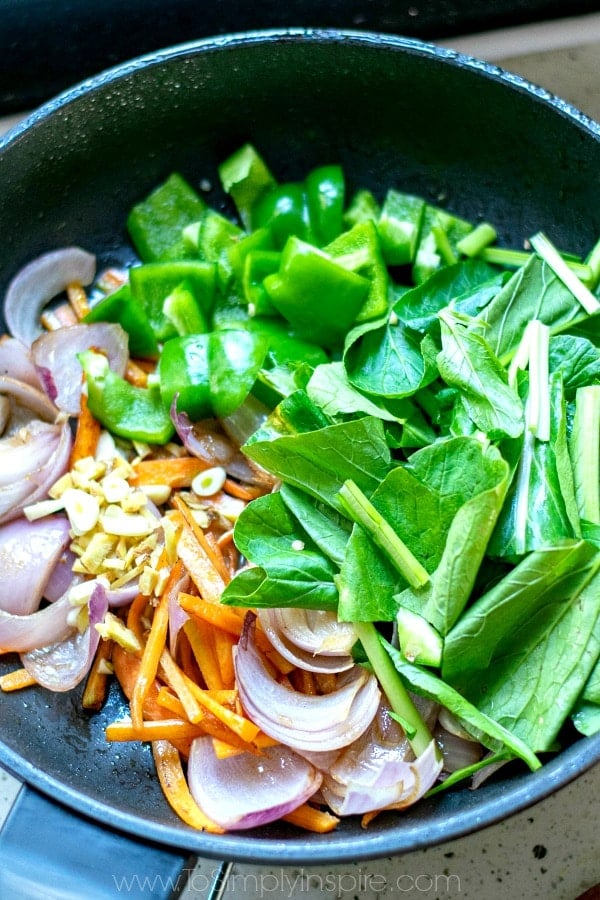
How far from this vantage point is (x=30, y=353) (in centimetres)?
142

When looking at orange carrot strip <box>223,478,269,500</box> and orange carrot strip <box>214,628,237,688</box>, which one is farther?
orange carrot strip <box>223,478,269,500</box>

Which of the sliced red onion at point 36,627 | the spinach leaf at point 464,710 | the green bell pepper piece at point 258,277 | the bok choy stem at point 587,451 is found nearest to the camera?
the spinach leaf at point 464,710

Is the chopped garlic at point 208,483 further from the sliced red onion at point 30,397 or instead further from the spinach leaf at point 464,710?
the spinach leaf at point 464,710

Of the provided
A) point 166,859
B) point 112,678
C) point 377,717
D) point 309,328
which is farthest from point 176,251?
point 166,859

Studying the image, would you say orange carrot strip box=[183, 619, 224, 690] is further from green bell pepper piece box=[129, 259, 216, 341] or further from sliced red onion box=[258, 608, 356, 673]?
green bell pepper piece box=[129, 259, 216, 341]

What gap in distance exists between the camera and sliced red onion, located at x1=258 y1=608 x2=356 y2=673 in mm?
1124

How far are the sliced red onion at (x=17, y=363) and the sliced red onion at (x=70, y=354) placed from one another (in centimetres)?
1

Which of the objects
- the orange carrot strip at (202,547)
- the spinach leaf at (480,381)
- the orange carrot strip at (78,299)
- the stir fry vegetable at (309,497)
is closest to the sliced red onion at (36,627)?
the stir fry vegetable at (309,497)

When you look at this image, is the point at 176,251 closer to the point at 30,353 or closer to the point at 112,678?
the point at 30,353

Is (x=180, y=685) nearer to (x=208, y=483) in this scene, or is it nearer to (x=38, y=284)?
(x=208, y=483)

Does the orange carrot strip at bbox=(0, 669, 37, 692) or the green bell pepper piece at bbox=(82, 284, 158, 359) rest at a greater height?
the green bell pepper piece at bbox=(82, 284, 158, 359)

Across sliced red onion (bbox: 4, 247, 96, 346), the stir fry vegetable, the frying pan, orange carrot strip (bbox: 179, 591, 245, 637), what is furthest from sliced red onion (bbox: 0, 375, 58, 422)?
orange carrot strip (bbox: 179, 591, 245, 637)

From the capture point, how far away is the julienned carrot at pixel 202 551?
1.19 meters

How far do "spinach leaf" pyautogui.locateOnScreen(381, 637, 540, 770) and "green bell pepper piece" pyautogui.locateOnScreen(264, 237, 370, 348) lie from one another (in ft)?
1.88
